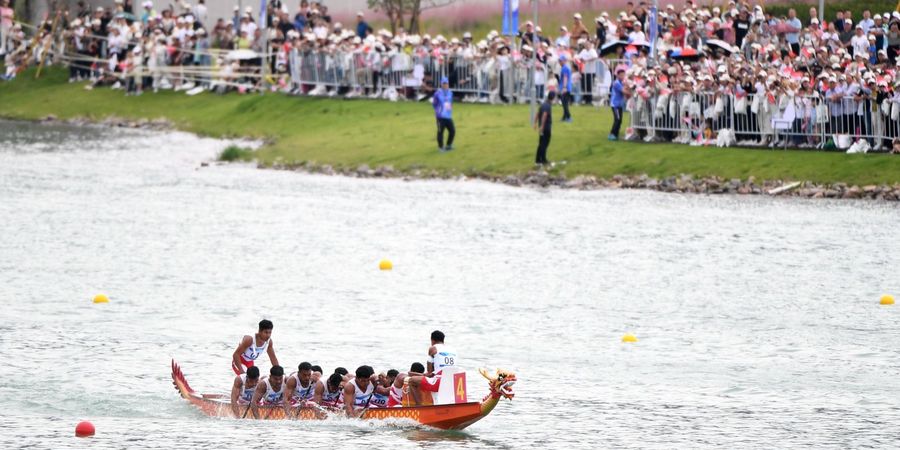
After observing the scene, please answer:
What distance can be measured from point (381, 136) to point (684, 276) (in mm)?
20728

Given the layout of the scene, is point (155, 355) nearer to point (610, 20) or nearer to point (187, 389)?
point (187, 389)

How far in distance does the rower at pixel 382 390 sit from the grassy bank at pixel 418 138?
22.2 meters

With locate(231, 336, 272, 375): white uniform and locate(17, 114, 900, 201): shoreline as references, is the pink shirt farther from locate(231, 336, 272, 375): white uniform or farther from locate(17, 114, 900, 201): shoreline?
locate(231, 336, 272, 375): white uniform

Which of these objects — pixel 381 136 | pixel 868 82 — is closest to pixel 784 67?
pixel 868 82

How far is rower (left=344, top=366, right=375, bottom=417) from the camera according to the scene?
25516 mm

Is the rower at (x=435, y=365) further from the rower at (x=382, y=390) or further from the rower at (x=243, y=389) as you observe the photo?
the rower at (x=243, y=389)

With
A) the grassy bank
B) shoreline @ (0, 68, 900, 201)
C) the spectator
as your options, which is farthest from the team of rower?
the spectator

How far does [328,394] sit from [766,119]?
24139mm

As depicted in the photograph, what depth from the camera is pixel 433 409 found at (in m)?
25.0

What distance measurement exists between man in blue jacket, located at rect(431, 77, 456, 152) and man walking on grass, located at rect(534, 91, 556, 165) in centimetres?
277

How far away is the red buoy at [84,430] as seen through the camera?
84.0 feet

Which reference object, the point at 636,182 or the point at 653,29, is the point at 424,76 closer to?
the point at 653,29

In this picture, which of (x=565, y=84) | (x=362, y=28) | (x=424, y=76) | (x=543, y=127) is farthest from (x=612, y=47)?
(x=362, y=28)

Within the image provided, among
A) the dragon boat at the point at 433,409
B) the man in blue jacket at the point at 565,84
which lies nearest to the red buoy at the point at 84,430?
the dragon boat at the point at 433,409
